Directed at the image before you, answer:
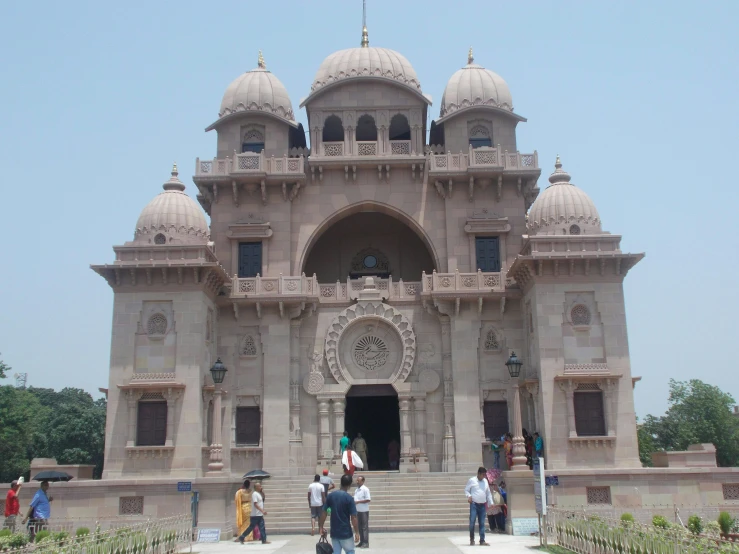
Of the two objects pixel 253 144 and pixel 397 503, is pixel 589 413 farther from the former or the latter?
pixel 253 144

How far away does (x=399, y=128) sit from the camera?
34625mm

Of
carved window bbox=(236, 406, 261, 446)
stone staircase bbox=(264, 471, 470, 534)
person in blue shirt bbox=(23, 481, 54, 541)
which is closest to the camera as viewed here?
person in blue shirt bbox=(23, 481, 54, 541)

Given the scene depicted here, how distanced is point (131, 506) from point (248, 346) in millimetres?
7875

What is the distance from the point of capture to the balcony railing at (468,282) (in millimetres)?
30688

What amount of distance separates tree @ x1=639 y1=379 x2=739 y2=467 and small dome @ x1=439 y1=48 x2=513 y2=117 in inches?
1185

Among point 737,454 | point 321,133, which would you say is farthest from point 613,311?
point 737,454

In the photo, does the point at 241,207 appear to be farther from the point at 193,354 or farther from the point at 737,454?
the point at 737,454

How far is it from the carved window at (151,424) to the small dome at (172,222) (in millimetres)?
6011

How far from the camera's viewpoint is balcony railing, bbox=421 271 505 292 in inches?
1208

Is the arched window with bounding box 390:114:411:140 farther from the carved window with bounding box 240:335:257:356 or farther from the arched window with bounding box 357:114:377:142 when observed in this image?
the carved window with bounding box 240:335:257:356

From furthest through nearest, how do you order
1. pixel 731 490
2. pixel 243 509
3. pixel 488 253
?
pixel 488 253
pixel 731 490
pixel 243 509

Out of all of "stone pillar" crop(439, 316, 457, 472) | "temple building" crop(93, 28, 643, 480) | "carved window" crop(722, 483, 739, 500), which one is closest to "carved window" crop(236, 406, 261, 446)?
"temple building" crop(93, 28, 643, 480)

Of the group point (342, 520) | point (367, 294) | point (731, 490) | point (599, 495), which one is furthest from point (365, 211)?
point (342, 520)


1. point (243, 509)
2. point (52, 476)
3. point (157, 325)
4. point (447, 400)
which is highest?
point (157, 325)
